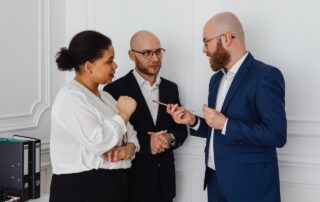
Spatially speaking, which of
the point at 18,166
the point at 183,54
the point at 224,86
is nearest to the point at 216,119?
the point at 224,86

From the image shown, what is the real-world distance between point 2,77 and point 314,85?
1.90 m

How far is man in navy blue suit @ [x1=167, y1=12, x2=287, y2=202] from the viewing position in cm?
159

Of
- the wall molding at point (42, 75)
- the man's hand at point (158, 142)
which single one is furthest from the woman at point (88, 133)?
the wall molding at point (42, 75)

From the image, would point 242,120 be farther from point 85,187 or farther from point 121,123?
point 85,187

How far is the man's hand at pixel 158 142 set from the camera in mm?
1953

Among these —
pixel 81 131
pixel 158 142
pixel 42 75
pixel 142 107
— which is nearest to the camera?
pixel 81 131

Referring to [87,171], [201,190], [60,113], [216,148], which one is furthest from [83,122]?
[201,190]

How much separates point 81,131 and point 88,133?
0.10ft

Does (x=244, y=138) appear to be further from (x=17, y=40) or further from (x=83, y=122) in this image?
(x=17, y=40)

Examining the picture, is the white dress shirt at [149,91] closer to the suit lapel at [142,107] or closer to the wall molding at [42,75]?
the suit lapel at [142,107]

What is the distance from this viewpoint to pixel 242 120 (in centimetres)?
168

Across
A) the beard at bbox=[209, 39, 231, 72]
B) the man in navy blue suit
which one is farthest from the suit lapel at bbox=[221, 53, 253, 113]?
the beard at bbox=[209, 39, 231, 72]

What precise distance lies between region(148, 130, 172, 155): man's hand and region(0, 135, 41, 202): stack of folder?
0.70 m

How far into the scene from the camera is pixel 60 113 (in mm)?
1467
